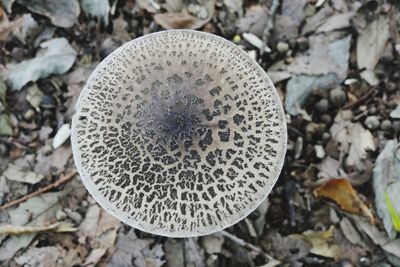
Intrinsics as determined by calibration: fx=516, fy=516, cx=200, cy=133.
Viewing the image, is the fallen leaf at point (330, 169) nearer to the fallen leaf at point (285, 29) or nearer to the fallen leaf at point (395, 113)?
the fallen leaf at point (395, 113)

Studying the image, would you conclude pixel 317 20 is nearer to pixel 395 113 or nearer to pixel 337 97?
pixel 337 97

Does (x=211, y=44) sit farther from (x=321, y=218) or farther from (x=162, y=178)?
(x=321, y=218)

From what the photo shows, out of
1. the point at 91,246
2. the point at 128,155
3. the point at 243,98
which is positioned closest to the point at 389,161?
the point at 243,98

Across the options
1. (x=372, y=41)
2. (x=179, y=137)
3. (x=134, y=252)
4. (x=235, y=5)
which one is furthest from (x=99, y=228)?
(x=372, y=41)

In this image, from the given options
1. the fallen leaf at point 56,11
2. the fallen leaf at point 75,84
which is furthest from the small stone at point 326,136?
the fallen leaf at point 56,11

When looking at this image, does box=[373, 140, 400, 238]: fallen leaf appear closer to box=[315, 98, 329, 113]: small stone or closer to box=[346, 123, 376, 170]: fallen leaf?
box=[346, 123, 376, 170]: fallen leaf

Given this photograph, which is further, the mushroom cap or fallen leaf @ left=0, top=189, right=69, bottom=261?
fallen leaf @ left=0, top=189, right=69, bottom=261

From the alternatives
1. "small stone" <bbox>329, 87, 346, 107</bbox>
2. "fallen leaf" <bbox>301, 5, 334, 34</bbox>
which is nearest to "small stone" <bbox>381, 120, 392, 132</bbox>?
"small stone" <bbox>329, 87, 346, 107</bbox>
